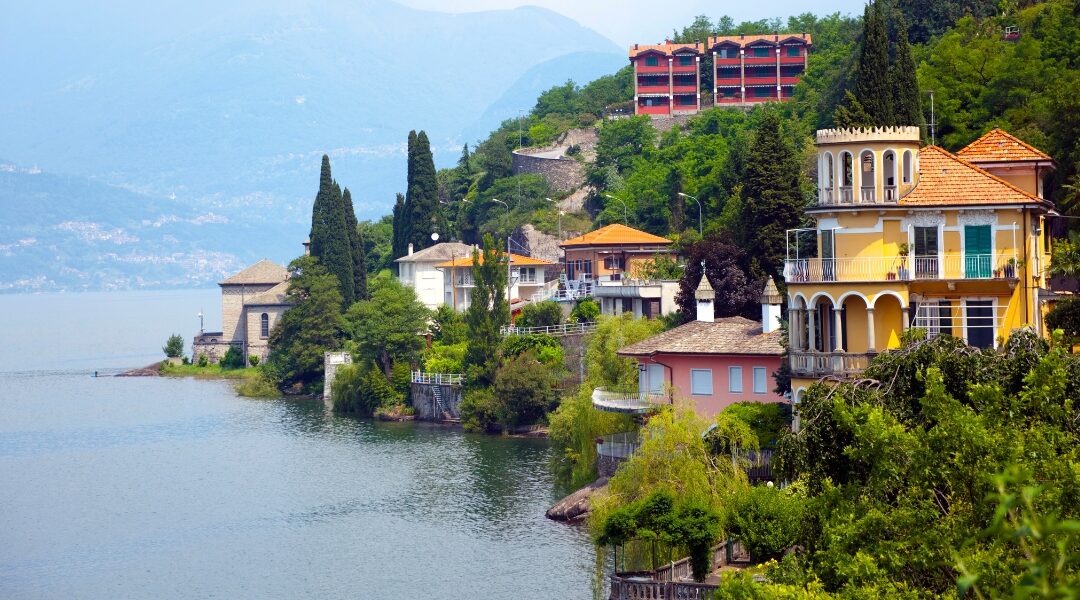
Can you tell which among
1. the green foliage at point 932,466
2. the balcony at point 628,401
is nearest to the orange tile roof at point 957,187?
the green foliage at point 932,466

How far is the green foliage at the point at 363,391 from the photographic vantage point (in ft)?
272

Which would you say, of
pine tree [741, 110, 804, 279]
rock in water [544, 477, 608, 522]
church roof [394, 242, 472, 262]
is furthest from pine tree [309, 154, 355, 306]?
rock in water [544, 477, 608, 522]

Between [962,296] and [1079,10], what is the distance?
3913cm

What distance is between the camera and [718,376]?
48.7m

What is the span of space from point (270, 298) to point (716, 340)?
7219cm

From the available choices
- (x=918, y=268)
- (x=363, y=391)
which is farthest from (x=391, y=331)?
(x=918, y=268)

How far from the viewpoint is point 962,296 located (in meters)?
38.7

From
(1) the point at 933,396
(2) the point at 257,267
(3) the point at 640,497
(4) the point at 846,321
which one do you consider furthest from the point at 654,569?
(2) the point at 257,267

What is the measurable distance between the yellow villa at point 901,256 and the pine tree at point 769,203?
1871 centimetres

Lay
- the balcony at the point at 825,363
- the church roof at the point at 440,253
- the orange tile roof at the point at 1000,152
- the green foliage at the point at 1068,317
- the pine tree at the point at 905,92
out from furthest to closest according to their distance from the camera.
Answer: the church roof at the point at 440,253 → the pine tree at the point at 905,92 → the orange tile roof at the point at 1000,152 → the balcony at the point at 825,363 → the green foliage at the point at 1068,317

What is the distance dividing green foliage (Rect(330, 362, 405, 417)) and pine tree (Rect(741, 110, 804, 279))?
28245mm

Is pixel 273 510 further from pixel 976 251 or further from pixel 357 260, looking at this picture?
pixel 357 260

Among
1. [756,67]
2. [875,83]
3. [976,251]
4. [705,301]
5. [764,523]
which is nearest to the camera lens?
[764,523]

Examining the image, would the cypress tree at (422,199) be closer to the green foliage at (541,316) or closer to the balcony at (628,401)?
the green foliage at (541,316)
